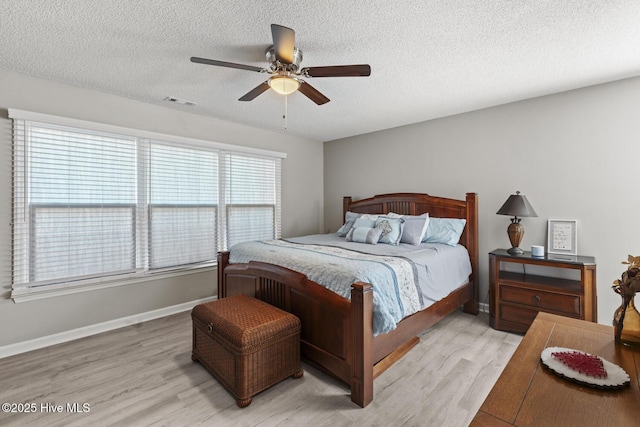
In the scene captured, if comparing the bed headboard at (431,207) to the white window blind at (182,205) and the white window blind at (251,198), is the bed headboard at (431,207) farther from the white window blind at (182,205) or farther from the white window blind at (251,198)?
the white window blind at (182,205)

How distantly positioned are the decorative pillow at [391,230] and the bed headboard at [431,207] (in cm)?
60

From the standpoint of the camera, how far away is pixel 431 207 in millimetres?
3941

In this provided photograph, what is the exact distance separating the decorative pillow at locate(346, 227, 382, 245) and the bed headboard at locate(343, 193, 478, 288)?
93cm

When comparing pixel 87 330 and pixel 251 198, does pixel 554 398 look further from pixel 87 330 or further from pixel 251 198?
pixel 251 198

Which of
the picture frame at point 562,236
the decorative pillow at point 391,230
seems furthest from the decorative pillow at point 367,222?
the picture frame at point 562,236

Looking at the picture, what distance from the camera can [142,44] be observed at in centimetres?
219

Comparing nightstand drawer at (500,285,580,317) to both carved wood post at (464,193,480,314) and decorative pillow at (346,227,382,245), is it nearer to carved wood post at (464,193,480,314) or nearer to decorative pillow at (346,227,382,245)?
carved wood post at (464,193,480,314)

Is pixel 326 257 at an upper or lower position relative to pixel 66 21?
lower

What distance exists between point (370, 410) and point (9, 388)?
259 cm

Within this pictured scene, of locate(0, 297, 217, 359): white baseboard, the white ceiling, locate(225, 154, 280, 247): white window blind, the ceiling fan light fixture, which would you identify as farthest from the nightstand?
locate(0, 297, 217, 359): white baseboard

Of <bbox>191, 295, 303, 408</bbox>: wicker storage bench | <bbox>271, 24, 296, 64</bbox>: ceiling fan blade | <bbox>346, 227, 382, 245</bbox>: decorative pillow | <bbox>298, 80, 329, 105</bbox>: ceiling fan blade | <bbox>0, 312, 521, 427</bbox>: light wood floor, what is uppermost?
<bbox>271, 24, 296, 64</bbox>: ceiling fan blade

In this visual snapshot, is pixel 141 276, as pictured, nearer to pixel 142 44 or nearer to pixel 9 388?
pixel 9 388

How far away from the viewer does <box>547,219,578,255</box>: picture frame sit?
3021 millimetres

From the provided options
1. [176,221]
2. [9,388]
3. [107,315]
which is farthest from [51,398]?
[176,221]
